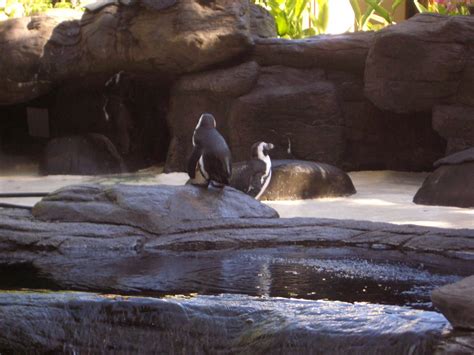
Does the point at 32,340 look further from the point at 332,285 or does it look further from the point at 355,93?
the point at 355,93

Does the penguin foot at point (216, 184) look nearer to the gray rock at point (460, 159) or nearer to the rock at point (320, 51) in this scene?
the gray rock at point (460, 159)

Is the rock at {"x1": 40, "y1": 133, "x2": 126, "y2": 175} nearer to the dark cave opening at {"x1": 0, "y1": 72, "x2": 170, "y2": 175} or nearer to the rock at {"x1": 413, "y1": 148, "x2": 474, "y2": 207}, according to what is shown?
the dark cave opening at {"x1": 0, "y1": 72, "x2": 170, "y2": 175}

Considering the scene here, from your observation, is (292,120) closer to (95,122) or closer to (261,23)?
(261,23)

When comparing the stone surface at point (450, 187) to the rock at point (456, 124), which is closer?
the stone surface at point (450, 187)

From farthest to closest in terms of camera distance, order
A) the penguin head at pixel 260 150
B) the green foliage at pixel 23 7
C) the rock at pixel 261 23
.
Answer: the green foliage at pixel 23 7
the rock at pixel 261 23
the penguin head at pixel 260 150

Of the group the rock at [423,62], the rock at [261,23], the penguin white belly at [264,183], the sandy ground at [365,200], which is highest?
the rock at [261,23]

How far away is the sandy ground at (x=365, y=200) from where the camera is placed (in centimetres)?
695

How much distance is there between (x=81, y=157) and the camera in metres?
11.5

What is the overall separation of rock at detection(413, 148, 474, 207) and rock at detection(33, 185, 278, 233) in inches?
87.1

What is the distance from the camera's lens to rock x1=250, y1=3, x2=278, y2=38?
11255mm

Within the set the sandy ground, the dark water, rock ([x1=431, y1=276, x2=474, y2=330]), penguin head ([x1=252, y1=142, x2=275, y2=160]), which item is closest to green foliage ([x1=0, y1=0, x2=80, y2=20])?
the sandy ground

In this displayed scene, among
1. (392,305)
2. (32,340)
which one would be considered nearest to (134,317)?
(32,340)

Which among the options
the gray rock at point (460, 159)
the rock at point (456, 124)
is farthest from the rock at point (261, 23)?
the gray rock at point (460, 159)

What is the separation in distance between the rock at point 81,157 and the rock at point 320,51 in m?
2.51
